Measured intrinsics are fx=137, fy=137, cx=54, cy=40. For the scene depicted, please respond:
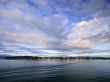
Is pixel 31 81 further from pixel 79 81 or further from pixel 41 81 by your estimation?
pixel 79 81

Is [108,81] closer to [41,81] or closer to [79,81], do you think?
[79,81]

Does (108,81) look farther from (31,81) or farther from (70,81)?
(31,81)

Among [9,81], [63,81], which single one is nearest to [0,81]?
[9,81]

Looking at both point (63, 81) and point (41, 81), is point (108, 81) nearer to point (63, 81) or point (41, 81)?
point (63, 81)

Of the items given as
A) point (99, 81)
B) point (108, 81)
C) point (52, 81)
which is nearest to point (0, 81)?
point (52, 81)

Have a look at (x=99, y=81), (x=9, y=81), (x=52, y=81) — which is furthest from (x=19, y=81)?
(x=99, y=81)

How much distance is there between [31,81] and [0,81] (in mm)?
9224

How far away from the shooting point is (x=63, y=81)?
139 feet

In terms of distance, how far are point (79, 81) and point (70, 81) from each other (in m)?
2.74

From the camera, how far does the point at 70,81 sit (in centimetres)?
4231

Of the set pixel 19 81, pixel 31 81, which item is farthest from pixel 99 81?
pixel 19 81

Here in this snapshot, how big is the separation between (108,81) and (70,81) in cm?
1192

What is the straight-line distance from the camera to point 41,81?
137 ft

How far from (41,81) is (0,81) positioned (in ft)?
40.2
